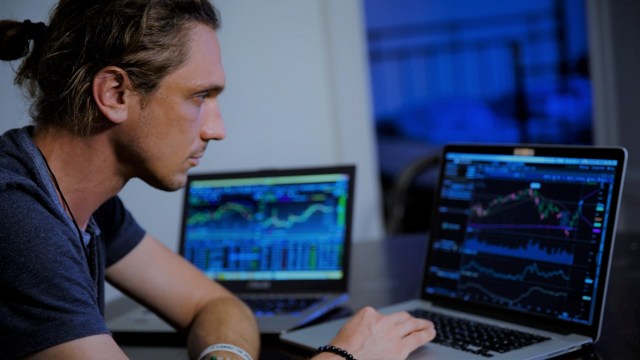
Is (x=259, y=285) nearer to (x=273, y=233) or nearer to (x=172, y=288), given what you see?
(x=273, y=233)

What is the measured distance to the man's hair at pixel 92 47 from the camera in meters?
1.20

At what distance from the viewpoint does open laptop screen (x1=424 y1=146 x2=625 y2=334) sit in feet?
4.14

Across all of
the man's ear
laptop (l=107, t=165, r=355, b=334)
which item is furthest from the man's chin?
laptop (l=107, t=165, r=355, b=334)

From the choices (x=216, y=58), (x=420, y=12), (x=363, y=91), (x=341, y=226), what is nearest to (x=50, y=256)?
(x=216, y=58)

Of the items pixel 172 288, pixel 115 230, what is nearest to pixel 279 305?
pixel 172 288

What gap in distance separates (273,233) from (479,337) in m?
0.65

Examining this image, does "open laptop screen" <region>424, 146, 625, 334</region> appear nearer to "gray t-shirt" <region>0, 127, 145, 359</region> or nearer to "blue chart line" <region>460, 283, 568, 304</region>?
"blue chart line" <region>460, 283, 568, 304</region>

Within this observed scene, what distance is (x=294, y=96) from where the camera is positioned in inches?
114

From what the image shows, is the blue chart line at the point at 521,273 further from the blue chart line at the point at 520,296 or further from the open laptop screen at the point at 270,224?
the open laptop screen at the point at 270,224

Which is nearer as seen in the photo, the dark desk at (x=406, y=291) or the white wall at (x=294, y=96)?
the dark desk at (x=406, y=291)

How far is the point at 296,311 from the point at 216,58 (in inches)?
22.1

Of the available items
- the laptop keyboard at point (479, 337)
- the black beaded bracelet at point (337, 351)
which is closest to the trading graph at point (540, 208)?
the laptop keyboard at point (479, 337)

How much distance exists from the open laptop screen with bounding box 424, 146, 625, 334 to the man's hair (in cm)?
58

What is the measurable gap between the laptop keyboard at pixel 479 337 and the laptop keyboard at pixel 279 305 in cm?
34
